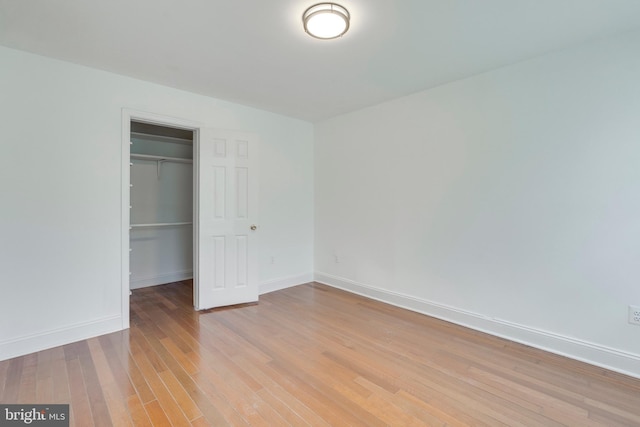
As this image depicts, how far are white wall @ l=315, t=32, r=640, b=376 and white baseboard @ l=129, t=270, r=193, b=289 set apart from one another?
116 inches

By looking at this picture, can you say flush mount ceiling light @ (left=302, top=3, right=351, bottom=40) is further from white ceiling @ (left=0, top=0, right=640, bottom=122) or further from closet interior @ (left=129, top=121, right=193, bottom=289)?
closet interior @ (left=129, top=121, right=193, bottom=289)

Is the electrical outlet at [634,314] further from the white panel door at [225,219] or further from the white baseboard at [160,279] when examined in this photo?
the white baseboard at [160,279]

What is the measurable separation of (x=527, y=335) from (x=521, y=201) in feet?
3.86

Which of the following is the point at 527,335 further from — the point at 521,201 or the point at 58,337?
the point at 58,337

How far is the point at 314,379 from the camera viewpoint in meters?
2.07

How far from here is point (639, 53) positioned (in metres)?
2.09

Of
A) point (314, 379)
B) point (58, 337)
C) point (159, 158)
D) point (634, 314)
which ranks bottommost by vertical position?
point (314, 379)

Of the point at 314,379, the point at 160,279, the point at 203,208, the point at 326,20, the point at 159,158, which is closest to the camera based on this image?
the point at 326,20

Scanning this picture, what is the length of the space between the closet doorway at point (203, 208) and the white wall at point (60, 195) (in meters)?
0.12

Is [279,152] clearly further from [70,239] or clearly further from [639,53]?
[639,53]

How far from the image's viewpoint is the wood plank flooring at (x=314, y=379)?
1.72 metres

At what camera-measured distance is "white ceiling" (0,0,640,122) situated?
1872 millimetres

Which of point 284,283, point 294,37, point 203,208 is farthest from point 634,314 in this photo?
point 203,208

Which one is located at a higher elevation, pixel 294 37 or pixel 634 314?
pixel 294 37
